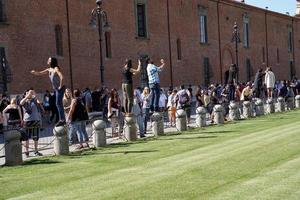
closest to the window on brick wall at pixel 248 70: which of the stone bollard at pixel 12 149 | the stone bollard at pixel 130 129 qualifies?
the stone bollard at pixel 130 129

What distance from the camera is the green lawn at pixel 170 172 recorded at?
31.5ft

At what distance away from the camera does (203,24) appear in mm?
50719

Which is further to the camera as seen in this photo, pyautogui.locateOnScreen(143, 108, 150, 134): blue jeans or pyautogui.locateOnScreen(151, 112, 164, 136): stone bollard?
pyautogui.locateOnScreen(143, 108, 150, 134): blue jeans

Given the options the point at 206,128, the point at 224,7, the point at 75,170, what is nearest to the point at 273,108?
the point at 206,128

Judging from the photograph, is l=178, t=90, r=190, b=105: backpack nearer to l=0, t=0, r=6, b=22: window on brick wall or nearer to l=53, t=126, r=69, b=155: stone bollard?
l=53, t=126, r=69, b=155: stone bollard

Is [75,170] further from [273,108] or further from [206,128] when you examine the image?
[273,108]

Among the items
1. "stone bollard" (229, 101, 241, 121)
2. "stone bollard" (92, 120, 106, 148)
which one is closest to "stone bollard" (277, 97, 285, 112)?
"stone bollard" (229, 101, 241, 121)

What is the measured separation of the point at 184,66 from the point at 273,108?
16036 mm

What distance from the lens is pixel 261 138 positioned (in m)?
17.2

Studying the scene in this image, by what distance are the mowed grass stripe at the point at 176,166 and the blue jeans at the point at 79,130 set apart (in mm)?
3641

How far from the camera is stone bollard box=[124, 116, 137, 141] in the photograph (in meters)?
18.7

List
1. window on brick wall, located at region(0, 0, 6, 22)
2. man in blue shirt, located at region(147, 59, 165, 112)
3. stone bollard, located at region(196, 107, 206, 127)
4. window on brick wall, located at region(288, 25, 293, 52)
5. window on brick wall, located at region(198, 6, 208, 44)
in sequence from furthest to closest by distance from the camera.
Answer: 1. window on brick wall, located at region(288, 25, 293, 52)
2. window on brick wall, located at region(198, 6, 208, 44)
3. window on brick wall, located at region(0, 0, 6, 22)
4. stone bollard, located at region(196, 107, 206, 127)
5. man in blue shirt, located at region(147, 59, 165, 112)

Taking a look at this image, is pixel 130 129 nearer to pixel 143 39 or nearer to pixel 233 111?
pixel 233 111

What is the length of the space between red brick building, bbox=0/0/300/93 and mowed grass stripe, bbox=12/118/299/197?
16097 millimetres
